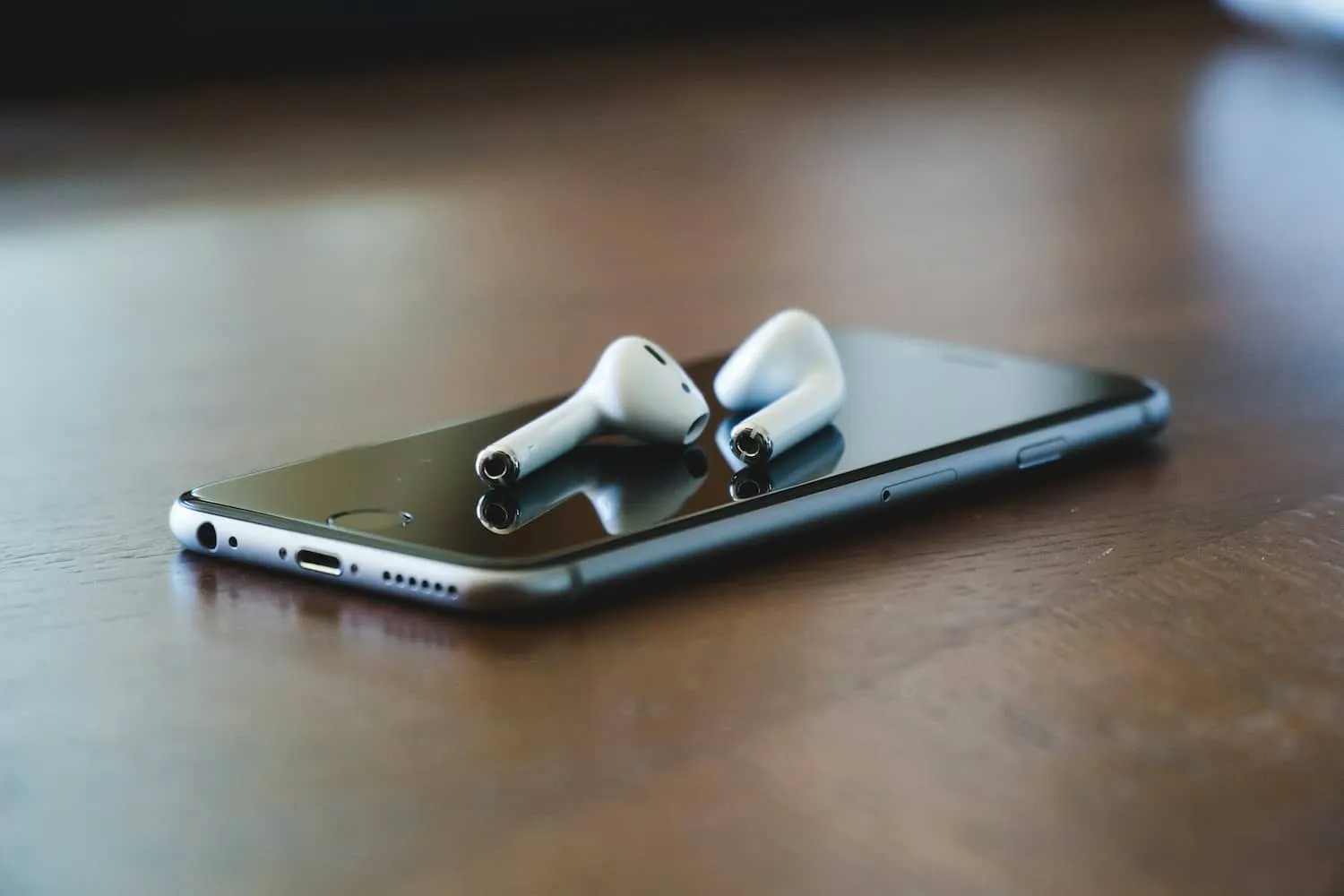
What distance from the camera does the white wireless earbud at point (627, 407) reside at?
0.60 meters

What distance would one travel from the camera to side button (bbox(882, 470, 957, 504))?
1.91 ft

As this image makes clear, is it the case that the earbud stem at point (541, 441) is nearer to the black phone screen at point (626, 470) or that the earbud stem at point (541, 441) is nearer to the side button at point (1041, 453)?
the black phone screen at point (626, 470)

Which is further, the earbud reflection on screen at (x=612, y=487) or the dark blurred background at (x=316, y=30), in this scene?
the dark blurred background at (x=316, y=30)

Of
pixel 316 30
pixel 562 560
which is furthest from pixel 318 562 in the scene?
pixel 316 30

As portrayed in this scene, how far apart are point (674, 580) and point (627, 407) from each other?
10 centimetres

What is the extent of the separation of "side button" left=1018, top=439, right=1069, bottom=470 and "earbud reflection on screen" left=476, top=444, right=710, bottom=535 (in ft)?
0.42

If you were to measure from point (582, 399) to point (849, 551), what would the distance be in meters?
0.12

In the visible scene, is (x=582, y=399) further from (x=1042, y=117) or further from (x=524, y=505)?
(x=1042, y=117)

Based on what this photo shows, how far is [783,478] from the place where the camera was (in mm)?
576

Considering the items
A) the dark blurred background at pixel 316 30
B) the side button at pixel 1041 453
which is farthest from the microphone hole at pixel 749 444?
the dark blurred background at pixel 316 30

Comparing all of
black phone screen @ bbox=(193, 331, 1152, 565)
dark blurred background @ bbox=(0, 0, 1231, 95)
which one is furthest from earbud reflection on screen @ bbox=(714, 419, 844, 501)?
dark blurred background @ bbox=(0, 0, 1231, 95)

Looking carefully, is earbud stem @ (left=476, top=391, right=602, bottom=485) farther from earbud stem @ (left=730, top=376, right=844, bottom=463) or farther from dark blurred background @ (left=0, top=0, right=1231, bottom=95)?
dark blurred background @ (left=0, top=0, right=1231, bottom=95)

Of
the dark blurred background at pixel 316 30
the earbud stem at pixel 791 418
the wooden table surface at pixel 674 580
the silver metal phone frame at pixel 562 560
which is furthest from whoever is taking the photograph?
the dark blurred background at pixel 316 30

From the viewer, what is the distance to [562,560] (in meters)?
0.50
